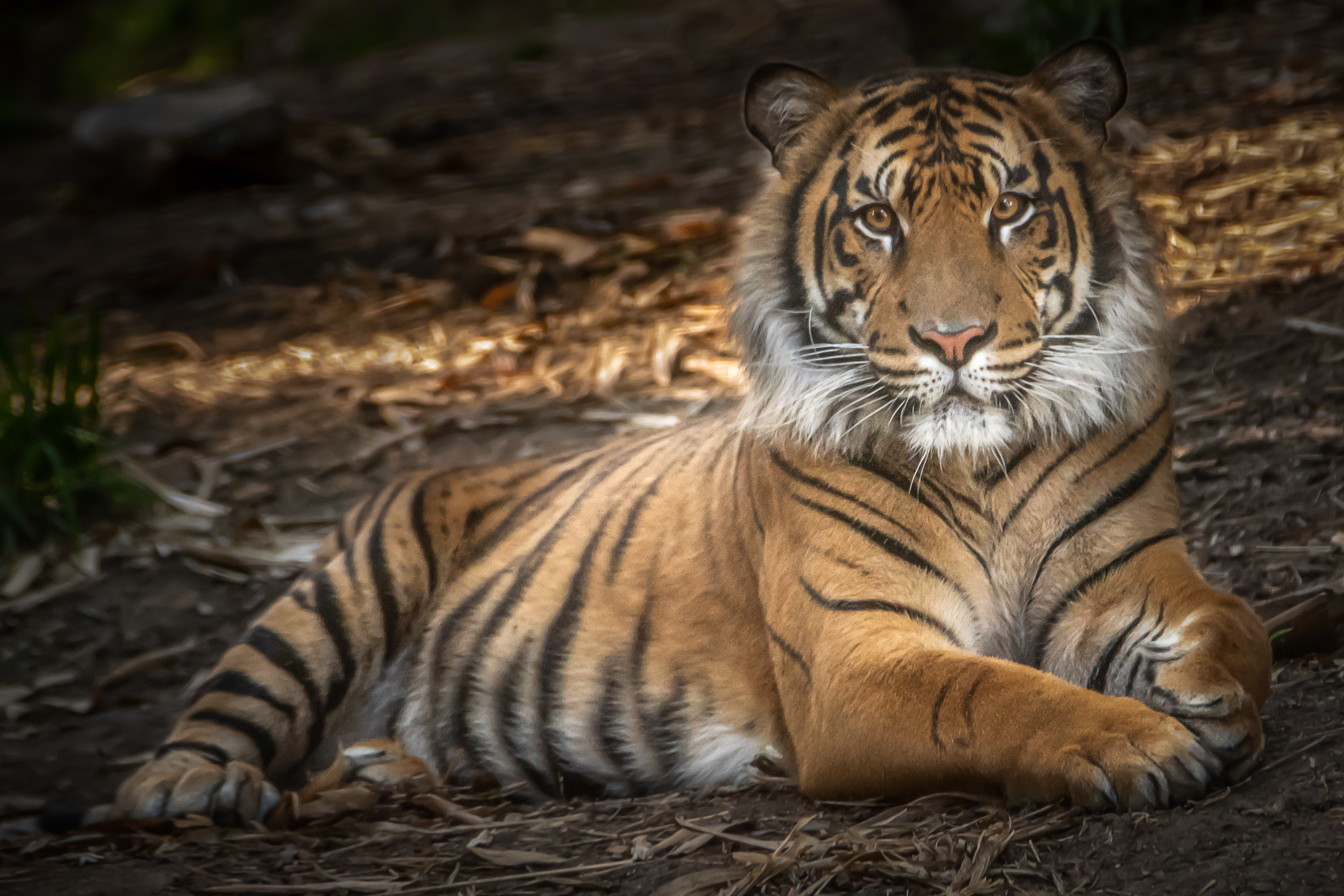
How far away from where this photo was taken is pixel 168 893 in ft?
7.28

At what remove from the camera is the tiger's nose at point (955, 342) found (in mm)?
2271

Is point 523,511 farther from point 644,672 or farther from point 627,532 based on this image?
point 644,672

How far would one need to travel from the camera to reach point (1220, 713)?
6.51 feet

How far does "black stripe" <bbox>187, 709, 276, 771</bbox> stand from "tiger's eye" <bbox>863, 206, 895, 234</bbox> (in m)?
1.87

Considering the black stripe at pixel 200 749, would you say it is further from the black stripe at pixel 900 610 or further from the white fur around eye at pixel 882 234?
the white fur around eye at pixel 882 234

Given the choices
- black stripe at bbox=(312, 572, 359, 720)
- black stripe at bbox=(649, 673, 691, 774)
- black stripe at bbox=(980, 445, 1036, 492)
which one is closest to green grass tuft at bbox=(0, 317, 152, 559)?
black stripe at bbox=(312, 572, 359, 720)

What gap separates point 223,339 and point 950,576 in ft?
14.3

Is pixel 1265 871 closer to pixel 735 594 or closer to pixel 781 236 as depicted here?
pixel 735 594

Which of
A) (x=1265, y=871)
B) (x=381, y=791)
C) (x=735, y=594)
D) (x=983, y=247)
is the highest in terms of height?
(x=983, y=247)

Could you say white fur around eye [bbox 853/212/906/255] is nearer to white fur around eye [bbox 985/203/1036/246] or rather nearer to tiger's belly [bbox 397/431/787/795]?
white fur around eye [bbox 985/203/1036/246]

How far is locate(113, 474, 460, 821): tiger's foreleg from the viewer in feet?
9.02

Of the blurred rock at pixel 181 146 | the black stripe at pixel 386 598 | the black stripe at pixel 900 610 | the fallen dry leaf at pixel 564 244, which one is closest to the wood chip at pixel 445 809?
the black stripe at pixel 386 598

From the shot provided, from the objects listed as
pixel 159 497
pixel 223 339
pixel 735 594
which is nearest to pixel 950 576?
pixel 735 594

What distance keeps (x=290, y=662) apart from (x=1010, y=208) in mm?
2043
